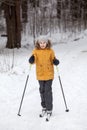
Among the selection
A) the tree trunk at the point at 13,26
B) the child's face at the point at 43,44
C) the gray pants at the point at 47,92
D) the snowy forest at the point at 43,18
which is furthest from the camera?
the snowy forest at the point at 43,18

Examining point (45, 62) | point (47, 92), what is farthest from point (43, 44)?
point (47, 92)

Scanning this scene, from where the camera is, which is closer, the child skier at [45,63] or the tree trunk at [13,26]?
the child skier at [45,63]

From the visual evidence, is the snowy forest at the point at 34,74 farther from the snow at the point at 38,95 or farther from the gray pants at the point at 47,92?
the gray pants at the point at 47,92

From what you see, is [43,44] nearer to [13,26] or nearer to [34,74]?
[34,74]

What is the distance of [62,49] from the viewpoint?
51.5 ft

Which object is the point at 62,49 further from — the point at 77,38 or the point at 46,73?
the point at 46,73

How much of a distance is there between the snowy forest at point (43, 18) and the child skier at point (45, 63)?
731cm

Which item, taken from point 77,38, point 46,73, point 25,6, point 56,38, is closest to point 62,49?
point 77,38

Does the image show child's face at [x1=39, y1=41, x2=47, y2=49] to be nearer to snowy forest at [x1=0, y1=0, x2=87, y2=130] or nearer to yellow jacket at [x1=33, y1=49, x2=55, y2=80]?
yellow jacket at [x1=33, y1=49, x2=55, y2=80]

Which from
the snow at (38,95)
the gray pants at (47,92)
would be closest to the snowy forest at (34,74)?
the snow at (38,95)

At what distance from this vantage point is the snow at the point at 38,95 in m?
8.40

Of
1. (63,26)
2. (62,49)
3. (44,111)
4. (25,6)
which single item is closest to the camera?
(44,111)

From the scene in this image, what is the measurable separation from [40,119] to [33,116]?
0.27m

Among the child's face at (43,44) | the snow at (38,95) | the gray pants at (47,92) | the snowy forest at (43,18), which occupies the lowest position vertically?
the snowy forest at (43,18)
